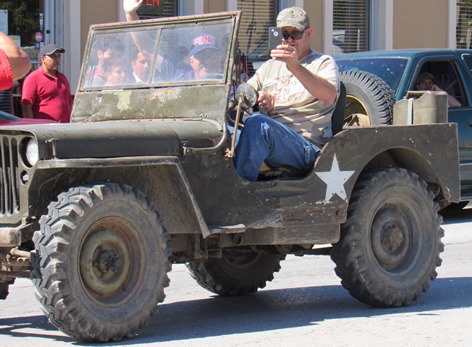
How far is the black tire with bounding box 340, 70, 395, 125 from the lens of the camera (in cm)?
917

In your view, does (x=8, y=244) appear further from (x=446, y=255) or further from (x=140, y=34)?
(x=446, y=255)

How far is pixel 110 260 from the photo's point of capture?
608cm

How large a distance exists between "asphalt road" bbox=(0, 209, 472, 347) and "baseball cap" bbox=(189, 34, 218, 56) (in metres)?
1.71

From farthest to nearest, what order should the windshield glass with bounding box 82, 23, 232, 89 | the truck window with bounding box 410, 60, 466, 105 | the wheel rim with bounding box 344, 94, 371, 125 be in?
the truck window with bounding box 410, 60, 466, 105 → the wheel rim with bounding box 344, 94, 371, 125 → the windshield glass with bounding box 82, 23, 232, 89

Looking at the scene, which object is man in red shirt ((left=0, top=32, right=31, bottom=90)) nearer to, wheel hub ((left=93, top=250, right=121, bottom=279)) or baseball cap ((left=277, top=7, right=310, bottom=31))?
wheel hub ((left=93, top=250, right=121, bottom=279))

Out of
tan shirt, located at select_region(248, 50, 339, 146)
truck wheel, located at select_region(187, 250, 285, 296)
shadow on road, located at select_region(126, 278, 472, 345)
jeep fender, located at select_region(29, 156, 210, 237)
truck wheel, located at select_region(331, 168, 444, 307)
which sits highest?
tan shirt, located at select_region(248, 50, 339, 146)

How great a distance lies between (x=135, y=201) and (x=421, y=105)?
2.65 metres

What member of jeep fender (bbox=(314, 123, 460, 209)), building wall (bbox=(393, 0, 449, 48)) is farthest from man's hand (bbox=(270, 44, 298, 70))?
building wall (bbox=(393, 0, 449, 48))

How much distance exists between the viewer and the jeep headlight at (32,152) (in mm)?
5844

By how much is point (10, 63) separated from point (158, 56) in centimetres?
118

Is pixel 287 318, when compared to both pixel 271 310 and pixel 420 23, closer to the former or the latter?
pixel 271 310

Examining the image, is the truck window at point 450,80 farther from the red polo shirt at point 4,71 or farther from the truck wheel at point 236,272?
the red polo shirt at point 4,71

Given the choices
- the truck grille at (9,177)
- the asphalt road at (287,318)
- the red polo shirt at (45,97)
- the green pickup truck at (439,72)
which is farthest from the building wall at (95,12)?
the truck grille at (9,177)

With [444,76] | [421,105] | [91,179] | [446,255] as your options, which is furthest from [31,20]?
[91,179]
